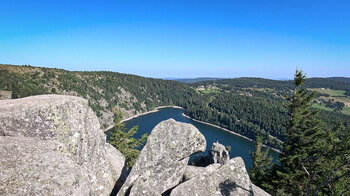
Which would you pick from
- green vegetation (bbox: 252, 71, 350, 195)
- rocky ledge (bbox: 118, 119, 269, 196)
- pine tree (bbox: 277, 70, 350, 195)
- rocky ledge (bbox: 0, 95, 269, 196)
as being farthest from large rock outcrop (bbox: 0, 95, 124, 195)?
pine tree (bbox: 277, 70, 350, 195)

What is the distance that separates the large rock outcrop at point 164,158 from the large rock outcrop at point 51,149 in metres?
2.27

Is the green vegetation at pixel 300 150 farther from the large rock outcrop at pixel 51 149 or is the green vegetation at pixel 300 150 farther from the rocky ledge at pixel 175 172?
the large rock outcrop at pixel 51 149

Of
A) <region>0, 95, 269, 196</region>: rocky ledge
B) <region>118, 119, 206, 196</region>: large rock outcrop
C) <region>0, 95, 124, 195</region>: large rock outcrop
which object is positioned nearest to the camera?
<region>0, 95, 124, 195</region>: large rock outcrop

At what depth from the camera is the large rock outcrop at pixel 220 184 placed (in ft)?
34.5

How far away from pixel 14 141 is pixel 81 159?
3.15 m

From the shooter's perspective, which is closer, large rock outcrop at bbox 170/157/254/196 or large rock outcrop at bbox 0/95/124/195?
large rock outcrop at bbox 0/95/124/195

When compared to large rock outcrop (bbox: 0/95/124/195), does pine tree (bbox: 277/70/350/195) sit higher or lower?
lower

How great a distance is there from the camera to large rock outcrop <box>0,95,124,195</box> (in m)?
6.25

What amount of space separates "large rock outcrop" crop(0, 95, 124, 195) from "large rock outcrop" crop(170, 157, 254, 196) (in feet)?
16.2

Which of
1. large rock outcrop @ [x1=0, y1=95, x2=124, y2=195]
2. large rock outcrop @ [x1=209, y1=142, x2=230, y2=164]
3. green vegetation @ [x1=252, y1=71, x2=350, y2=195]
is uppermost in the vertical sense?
large rock outcrop @ [x1=0, y1=95, x2=124, y2=195]

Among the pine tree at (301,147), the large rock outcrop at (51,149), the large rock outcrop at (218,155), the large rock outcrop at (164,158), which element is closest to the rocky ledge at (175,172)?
the large rock outcrop at (164,158)

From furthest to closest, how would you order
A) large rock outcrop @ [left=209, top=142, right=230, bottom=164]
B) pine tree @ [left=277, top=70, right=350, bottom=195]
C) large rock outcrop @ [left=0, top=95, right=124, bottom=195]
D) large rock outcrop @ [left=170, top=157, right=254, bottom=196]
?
large rock outcrop @ [left=209, top=142, right=230, bottom=164] < pine tree @ [left=277, top=70, right=350, bottom=195] < large rock outcrop @ [left=170, top=157, right=254, bottom=196] < large rock outcrop @ [left=0, top=95, right=124, bottom=195]

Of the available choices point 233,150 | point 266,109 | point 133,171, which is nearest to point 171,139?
point 133,171

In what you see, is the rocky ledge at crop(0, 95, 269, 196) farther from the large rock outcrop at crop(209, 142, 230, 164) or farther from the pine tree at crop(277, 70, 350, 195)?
the large rock outcrop at crop(209, 142, 230, 164)
